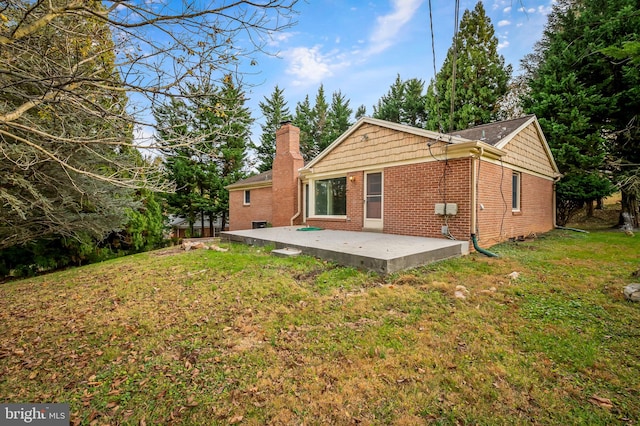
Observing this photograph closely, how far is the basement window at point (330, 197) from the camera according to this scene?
35.2ft

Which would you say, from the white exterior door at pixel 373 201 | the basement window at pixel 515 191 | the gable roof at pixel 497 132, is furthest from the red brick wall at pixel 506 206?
the white exterior door at pixel 373 201

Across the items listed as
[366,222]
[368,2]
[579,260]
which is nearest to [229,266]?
[366,222]

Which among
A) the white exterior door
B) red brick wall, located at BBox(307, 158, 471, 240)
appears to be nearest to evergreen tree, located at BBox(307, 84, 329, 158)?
the white exterior door

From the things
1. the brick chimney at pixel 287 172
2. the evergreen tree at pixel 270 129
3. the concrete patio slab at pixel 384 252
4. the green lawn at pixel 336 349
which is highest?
the evergreen tree at pixel 270 129

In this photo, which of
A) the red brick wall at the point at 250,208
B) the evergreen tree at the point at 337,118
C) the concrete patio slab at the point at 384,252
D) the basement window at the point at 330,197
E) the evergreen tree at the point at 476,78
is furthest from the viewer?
the evergreen tree at the point at 337,118

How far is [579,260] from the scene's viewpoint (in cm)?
626

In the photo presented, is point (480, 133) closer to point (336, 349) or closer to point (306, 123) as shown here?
point (336, 349)

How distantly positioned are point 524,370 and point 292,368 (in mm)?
2090

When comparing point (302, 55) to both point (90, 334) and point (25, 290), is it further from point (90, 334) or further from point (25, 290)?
point (25, 290)

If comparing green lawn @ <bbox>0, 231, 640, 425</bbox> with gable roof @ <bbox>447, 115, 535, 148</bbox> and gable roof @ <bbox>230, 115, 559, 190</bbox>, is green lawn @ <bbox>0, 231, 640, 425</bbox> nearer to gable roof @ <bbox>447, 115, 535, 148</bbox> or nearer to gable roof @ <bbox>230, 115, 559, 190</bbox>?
gable roof @ <bbox>230, 115, 559, 190</bbox>

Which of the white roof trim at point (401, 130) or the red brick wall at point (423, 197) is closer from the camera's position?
the red brick wall at point (423, 197)

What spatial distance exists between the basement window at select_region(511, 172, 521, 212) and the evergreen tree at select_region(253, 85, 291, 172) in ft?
72.3

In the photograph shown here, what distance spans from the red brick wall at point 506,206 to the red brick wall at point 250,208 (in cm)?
1080

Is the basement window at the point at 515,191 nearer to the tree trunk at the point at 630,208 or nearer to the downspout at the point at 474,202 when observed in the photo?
the downspout at the point at 474,202
